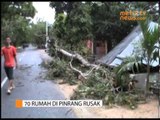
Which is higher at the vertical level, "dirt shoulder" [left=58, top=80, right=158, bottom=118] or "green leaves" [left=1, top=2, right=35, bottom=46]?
"green leaves" [left=1, top=2, right=35, bottom=46]

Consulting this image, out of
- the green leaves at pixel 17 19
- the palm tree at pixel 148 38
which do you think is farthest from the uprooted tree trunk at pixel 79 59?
the palm tree at pixel 148 38

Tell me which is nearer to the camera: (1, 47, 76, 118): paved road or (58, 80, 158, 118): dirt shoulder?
(58, 80, 158, 118): dirt shoulder

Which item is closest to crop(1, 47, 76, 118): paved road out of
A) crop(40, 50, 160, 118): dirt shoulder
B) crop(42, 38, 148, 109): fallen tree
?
crop(40, 50, 160, 118): dirt shoulder

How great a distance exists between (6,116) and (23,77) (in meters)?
7.28

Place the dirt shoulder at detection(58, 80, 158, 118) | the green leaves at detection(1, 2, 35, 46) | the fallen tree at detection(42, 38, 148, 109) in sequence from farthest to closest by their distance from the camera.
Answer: the green leaves at detection(1, 2, 35, 46)
the fallen tree at detection(42, 38, 148, 109)
the dirt shoulder at detection(58, 80, 158, 118)

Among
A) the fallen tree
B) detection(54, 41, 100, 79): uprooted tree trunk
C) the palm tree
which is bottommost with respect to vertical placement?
the fallen tree

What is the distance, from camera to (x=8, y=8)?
19688 mm

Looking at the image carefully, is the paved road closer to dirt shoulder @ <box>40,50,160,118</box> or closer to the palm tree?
dirt shoulder @ <box>40,50,160,118</box>

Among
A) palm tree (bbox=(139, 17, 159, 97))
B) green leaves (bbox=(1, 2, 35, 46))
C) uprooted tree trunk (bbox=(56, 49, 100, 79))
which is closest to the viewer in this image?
palm tree (bbox=(139, 17, 159, 97))

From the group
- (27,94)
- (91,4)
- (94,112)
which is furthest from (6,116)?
(91,4)

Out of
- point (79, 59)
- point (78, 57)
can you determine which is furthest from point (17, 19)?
point (79, 59)

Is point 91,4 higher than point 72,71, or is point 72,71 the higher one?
point 91,4

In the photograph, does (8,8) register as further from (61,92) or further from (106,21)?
(61,92)

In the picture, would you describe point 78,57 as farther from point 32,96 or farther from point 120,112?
point 120,112
